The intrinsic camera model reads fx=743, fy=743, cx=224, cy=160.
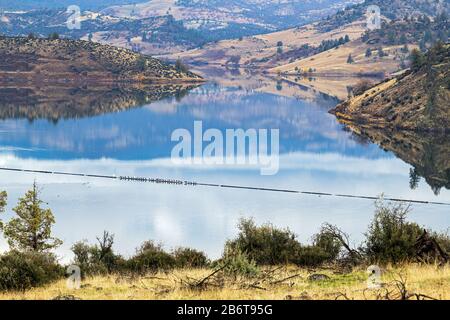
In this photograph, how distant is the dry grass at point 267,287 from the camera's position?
497 inches

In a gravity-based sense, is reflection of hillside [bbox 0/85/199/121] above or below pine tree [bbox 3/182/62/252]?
above

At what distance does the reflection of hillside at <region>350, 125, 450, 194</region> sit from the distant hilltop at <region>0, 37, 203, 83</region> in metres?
90.1

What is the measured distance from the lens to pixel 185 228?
39.5 metres

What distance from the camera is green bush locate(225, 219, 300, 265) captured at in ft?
71.4

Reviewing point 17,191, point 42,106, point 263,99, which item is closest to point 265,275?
point 17,191

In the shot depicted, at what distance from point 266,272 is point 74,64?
164056 millimetres

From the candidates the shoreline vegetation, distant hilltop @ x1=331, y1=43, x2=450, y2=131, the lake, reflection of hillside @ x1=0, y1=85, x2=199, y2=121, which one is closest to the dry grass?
the shoreline vegetation

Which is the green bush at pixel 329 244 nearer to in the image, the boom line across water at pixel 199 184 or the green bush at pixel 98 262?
the green bush at pixel 98 262

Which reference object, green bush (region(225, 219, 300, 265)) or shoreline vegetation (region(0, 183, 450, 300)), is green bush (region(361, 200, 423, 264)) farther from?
green bush (region(225, 219, 300, 265))

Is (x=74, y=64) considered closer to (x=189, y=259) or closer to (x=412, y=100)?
(x=412, y=100)

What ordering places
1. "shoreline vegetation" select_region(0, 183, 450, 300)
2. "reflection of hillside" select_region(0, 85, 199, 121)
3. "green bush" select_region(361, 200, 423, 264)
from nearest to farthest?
"shoreline vegetation" select_region(0, 183, 450, 300), "green bush" select_region(361, 200, 423, 264), "reflection of hillside" select_region(0, 85, 199, 121)

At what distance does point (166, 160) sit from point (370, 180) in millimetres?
18961

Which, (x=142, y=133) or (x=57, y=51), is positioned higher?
(x=57, y=51)
